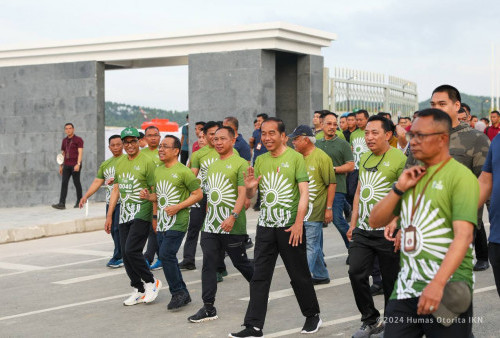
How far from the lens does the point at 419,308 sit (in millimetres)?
4055

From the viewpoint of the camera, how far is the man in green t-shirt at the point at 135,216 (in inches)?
337

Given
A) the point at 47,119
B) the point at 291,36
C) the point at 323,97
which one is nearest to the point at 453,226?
the point at 291,36

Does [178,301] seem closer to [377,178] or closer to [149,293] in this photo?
[149,293]

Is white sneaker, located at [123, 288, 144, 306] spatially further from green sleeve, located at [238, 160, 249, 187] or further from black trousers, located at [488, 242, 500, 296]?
black trousers, located at [488, 242, 500, 296]

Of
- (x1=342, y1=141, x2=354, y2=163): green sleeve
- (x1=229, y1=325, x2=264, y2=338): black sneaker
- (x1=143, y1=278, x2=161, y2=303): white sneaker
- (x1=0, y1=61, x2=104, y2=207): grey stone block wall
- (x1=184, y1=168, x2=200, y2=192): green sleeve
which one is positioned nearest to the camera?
(x1=229, y1=325, x2=264, y2=338): black sneaker

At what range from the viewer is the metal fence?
20328mm

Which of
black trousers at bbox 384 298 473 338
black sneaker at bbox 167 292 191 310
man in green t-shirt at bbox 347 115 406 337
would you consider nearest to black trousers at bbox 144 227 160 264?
black sneaker at bbox 167 292 191 310

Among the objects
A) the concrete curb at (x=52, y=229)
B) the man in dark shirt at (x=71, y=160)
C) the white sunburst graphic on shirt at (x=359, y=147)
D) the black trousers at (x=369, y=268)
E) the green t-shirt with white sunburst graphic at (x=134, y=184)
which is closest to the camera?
the black trousers at (x=369, y=268)

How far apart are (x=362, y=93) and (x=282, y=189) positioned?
46.5ft

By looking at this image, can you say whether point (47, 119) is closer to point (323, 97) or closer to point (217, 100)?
point (217, 100)

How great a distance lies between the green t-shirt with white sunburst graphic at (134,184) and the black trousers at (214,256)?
1058 mm

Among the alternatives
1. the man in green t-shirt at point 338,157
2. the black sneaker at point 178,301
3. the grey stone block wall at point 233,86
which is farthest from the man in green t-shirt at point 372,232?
the grey stone block wall at point 233,86

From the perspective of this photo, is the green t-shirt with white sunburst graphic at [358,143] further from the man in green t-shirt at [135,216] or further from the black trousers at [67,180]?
the black trousers at [67,180]

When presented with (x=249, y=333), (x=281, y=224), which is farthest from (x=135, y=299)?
(x=281, y=224)
